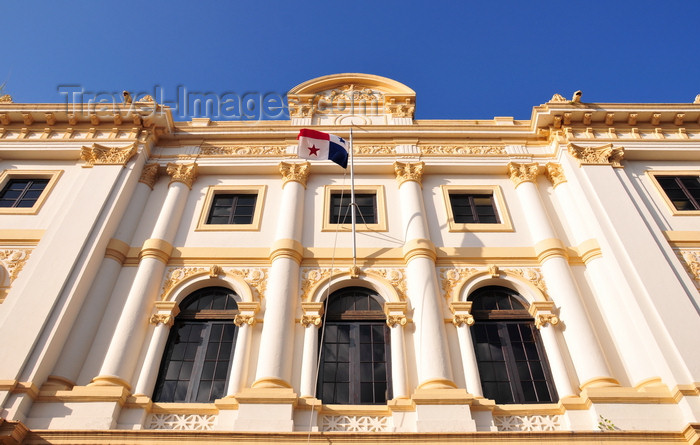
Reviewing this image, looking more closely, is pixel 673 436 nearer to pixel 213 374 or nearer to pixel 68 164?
pixel 213 374

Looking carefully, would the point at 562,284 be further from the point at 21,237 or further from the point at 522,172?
the point at 21,237

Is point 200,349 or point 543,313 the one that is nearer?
point 200,349

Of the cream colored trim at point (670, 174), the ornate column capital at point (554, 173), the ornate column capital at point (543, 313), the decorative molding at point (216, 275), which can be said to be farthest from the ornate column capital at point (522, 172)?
the decorative molding at point (216, 275)

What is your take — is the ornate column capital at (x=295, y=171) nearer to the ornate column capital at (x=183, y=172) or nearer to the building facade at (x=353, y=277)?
the building facade at (x=353, y=277)

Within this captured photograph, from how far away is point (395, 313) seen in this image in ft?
39.4

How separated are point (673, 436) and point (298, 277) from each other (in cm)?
784

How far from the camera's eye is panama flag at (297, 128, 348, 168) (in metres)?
14.6

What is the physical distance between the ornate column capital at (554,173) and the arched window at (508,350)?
4.22 m

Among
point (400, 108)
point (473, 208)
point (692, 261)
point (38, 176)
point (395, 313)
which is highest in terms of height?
point (400, 108)

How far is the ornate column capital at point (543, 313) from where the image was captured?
1192cm

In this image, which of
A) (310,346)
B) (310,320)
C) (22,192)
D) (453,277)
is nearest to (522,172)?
(453,277)

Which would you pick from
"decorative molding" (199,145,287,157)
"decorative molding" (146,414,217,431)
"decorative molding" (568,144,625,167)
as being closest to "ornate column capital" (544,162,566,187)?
"decorative molding" (568,144,625,167)

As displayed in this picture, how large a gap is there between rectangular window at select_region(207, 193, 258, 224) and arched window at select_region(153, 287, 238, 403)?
2391 millimetres

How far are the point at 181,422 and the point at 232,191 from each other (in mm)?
7100
